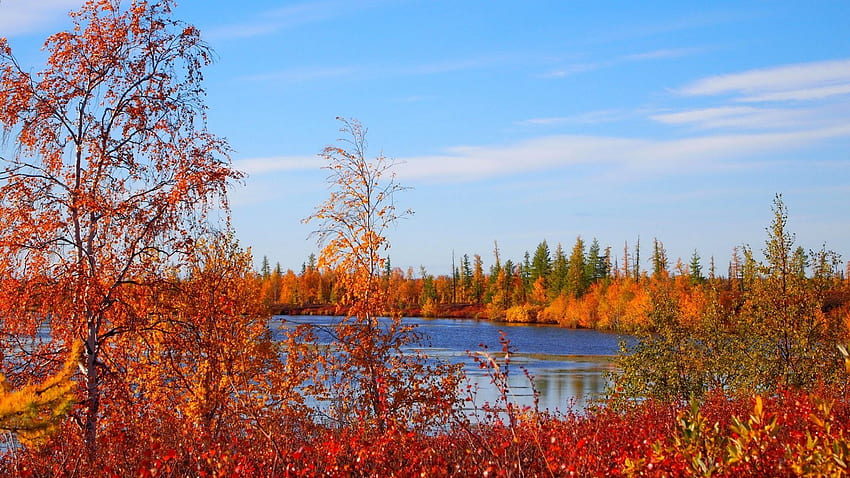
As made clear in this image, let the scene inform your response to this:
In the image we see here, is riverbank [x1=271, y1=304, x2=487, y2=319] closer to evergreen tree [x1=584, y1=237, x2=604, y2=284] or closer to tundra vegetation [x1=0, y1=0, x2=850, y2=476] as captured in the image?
evergreen tree [x1=584, y1=237, x2=604, y2=284]

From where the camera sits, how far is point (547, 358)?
161 feet

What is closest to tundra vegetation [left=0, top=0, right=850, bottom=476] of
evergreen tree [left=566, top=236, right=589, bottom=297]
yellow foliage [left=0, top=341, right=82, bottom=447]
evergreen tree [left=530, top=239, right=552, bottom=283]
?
yellow foliage [left=0, top=341, right=82, bottom=447]

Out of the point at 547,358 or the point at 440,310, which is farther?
the point at 440,310

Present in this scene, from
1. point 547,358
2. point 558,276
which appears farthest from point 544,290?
point 547,358

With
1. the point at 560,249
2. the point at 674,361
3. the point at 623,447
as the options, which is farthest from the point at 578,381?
the point at 560,249

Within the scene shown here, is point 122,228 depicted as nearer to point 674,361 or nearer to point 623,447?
point 623,447

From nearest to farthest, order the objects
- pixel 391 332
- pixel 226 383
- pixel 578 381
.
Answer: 1. pixel 391 332
2. pixel 226 383
3. pixel 578 381

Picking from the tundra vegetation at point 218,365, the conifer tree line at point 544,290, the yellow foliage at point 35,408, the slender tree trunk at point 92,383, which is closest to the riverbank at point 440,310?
the conifer tree line at point 544,290

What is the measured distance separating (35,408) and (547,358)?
45178 mm

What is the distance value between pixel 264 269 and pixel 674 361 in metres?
153

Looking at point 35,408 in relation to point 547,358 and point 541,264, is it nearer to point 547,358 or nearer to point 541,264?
point 547,358

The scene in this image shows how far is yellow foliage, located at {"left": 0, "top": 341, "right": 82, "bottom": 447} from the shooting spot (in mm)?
5500

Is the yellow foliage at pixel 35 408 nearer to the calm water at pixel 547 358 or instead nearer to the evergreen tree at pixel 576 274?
the calm water at pixel 547 358

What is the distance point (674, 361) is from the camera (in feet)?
74.7
